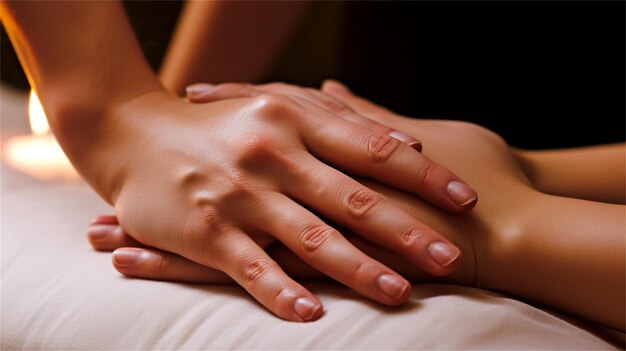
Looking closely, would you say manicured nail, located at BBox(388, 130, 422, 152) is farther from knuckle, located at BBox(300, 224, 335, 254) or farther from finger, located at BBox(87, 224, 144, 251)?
finger, located at BBox(87, 224, 144, 251)

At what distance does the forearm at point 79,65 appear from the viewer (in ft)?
2.12

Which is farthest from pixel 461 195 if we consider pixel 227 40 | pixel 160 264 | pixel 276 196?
pixel 227 40

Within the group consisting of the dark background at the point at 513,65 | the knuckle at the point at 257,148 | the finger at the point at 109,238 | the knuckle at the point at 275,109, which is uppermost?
the knuckle at the point at 275,109

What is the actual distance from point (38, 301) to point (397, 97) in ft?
4.63

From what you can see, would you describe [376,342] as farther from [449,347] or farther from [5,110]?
Result: [5,110]

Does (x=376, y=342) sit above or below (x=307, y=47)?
above

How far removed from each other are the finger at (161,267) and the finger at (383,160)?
0.12m

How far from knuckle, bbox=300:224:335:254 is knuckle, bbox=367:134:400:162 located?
62 millimetres

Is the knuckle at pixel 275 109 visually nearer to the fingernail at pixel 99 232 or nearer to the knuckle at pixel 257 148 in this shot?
the knuckle at pixel 257 148

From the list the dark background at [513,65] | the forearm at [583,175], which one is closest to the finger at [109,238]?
the forearm at [583,175]

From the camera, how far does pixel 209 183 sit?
544 mm

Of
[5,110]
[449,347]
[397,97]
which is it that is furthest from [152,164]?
[397,97]

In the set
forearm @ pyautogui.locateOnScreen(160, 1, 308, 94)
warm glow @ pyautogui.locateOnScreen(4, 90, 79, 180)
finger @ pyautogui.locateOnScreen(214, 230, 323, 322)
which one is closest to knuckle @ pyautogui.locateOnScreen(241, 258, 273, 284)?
finger @ pyautogui.locateOnScreen(214, 230, 323, 322)

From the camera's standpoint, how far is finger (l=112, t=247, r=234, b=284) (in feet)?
1.79
